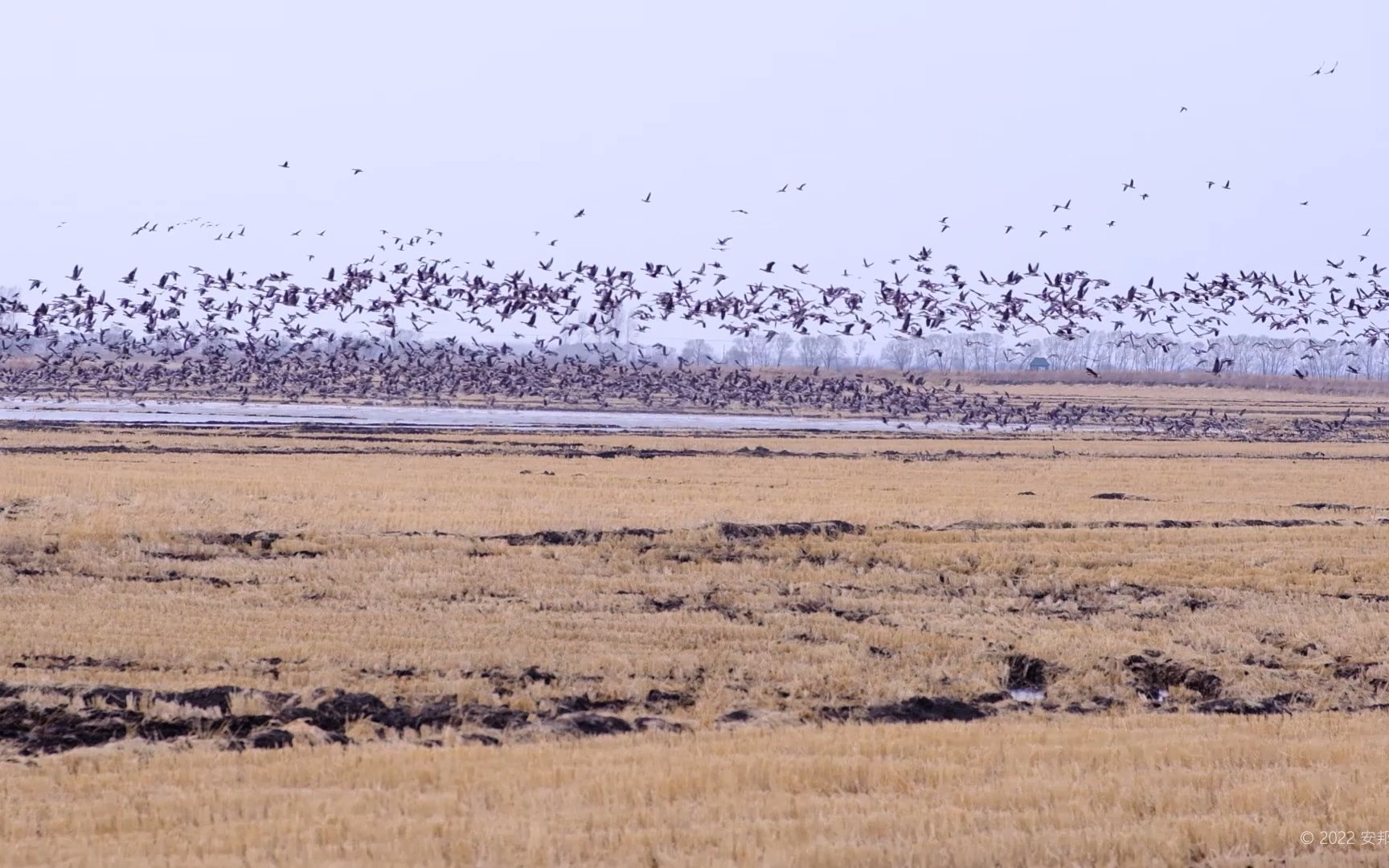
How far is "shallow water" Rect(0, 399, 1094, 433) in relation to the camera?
59.6 m

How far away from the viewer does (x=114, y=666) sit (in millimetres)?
13477

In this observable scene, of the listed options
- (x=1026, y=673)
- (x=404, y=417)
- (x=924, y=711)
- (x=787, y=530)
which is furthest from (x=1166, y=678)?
(x=404, y=417)

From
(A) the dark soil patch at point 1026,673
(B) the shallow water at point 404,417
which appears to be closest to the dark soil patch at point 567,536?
(A) the dark soil patch at point 1026,673

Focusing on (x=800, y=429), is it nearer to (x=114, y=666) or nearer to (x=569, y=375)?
(x=569, y=375)

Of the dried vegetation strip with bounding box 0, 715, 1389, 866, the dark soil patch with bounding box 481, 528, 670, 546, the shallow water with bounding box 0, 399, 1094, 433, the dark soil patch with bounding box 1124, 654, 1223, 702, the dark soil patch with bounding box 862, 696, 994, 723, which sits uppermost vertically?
the dried vegetation strip with bounding box 0, 715, 1389, 866

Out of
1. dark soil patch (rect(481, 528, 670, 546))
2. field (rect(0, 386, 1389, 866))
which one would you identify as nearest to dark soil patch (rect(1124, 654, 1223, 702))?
field (rect(0, 386, 1389, 866))

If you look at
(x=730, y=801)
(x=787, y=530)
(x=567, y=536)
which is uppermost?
(x=730, y=801)

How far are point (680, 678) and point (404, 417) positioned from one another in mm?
53789

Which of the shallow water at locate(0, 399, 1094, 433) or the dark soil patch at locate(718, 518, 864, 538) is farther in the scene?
the shallow water at locate(0, 399, 1094, 433)

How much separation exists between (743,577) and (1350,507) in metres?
16.2

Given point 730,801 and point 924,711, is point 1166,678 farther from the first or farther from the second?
point 730,801

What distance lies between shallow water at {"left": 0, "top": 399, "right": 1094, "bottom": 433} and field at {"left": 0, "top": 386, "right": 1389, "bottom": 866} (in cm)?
2991

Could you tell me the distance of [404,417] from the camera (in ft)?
Result: 217

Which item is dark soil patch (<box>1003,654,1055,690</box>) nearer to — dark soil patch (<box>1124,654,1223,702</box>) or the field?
the field
